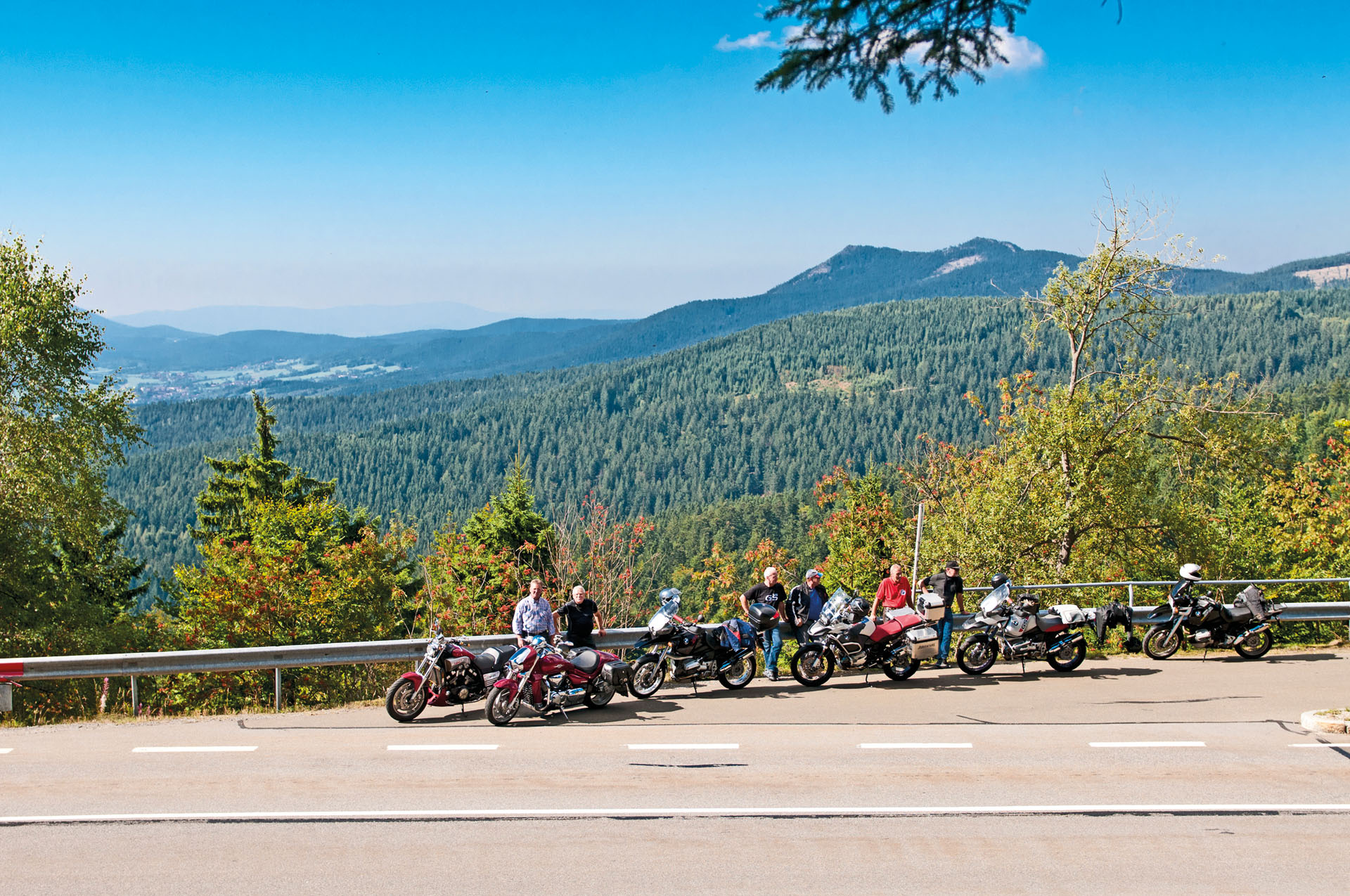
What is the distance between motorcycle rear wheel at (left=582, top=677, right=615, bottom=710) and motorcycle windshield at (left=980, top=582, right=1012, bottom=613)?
5.90 metres

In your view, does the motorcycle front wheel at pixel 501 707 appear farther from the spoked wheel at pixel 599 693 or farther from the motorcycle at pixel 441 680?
the spoked wheel at pixel 599 693

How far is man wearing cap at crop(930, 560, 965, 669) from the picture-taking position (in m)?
14.8

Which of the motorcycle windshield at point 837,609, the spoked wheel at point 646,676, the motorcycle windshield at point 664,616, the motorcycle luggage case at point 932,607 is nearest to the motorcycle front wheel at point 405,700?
the spoked wheel at point 646,676

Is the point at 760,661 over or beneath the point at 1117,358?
beneath

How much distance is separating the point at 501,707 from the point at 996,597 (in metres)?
7.56

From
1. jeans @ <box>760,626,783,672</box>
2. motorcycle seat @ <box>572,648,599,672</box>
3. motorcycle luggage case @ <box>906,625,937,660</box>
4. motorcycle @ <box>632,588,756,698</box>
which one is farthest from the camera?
jeans @ <box>760,626,783,672</box>

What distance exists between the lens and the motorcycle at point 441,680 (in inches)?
490

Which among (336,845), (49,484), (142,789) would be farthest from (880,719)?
(49,484)

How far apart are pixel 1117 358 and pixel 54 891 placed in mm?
28816

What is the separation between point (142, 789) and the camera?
975 cm

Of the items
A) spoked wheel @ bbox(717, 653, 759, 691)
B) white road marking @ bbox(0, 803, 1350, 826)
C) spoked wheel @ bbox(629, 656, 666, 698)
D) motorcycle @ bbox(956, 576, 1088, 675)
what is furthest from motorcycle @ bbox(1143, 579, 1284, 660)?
spoked wheel @ bbox(629, 656, 666, 698)

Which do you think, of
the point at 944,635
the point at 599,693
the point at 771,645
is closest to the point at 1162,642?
the point at 944,635

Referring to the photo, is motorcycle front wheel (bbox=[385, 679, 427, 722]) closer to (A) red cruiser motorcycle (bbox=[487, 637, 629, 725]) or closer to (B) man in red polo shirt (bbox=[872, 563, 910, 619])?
(A) red cruiser motorcycle (bbox=[487, 637, 629, 725])

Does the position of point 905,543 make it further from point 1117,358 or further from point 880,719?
point 880,719
